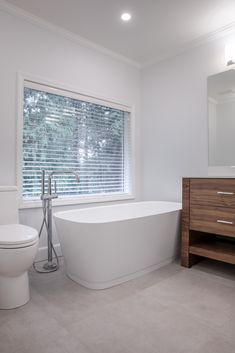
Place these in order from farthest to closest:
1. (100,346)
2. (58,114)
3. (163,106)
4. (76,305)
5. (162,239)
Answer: (163,106) < (58,114) < (162,239) < (76,305) < (100,346)

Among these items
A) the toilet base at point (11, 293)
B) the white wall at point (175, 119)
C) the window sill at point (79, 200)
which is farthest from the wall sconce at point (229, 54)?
the toilet base at point (11, 293)

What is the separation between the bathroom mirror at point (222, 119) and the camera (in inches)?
107

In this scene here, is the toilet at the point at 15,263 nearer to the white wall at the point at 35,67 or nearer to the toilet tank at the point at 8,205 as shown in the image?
the toilet tank at the point at 8,205

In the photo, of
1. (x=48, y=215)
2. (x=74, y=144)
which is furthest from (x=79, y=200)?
(x=74, y=144)

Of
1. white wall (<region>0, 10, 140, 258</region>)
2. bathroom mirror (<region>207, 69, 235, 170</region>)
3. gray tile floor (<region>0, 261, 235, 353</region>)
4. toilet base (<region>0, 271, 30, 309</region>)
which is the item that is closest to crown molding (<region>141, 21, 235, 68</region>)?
bathroom mirror (<region>207, 69, 235, 170</region>)

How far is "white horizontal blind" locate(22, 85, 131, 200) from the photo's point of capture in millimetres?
2674

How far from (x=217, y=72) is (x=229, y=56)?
196 millimetres

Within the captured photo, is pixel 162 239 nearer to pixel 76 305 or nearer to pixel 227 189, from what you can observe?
pixel 227 189

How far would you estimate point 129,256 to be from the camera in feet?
7.09

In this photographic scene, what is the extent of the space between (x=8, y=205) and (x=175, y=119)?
2264 mm

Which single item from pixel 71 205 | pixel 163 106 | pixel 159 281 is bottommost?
pixel 159 281

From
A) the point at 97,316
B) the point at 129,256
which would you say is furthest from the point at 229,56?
the point at 97,316

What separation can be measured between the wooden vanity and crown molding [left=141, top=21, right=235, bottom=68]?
1688 millimetres

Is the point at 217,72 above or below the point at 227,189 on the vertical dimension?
above
